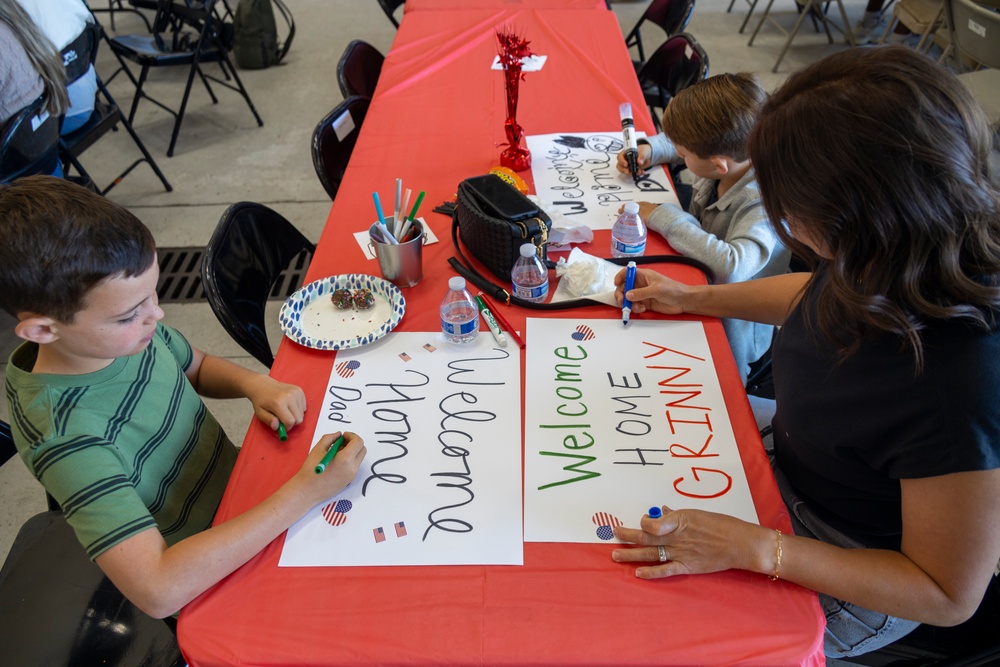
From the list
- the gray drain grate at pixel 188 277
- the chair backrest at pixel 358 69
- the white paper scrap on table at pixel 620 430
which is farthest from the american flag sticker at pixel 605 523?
the gray drain grate at pixel 188 277

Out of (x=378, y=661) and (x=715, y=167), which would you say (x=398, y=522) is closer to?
(x=378, y=661)

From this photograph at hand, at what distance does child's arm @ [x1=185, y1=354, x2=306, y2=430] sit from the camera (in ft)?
3.50

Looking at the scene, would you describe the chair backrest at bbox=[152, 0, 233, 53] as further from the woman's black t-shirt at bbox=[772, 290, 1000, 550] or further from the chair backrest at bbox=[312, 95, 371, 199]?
the woman's black t-shirt at bbox=[772, 290, 1000, 550]

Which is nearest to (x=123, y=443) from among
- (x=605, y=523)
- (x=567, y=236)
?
(x=605, y=523)

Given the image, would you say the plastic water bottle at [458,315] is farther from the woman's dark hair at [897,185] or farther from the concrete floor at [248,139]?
the concrete floor at [248,139]

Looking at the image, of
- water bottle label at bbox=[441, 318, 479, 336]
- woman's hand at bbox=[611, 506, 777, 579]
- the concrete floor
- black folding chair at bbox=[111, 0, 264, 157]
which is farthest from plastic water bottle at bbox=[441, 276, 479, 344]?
black folding chair at bbox=[111, 0, 264, 157]

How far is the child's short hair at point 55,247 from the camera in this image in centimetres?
87

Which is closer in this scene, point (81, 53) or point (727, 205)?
point (727, 205)

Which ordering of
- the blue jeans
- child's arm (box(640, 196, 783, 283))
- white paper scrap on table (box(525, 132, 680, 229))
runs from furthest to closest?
white paper scrap on table (box(525, 132, 680, 229))
child's arm (box(640, 196, 783, 283))
the blue jeans

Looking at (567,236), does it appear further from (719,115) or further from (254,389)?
(254,389)

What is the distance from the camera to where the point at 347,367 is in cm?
118

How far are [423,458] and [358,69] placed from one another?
193cm

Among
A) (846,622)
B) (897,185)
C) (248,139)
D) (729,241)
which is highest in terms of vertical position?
(897,185)

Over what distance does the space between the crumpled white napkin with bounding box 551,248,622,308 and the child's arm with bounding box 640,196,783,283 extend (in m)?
0.20
